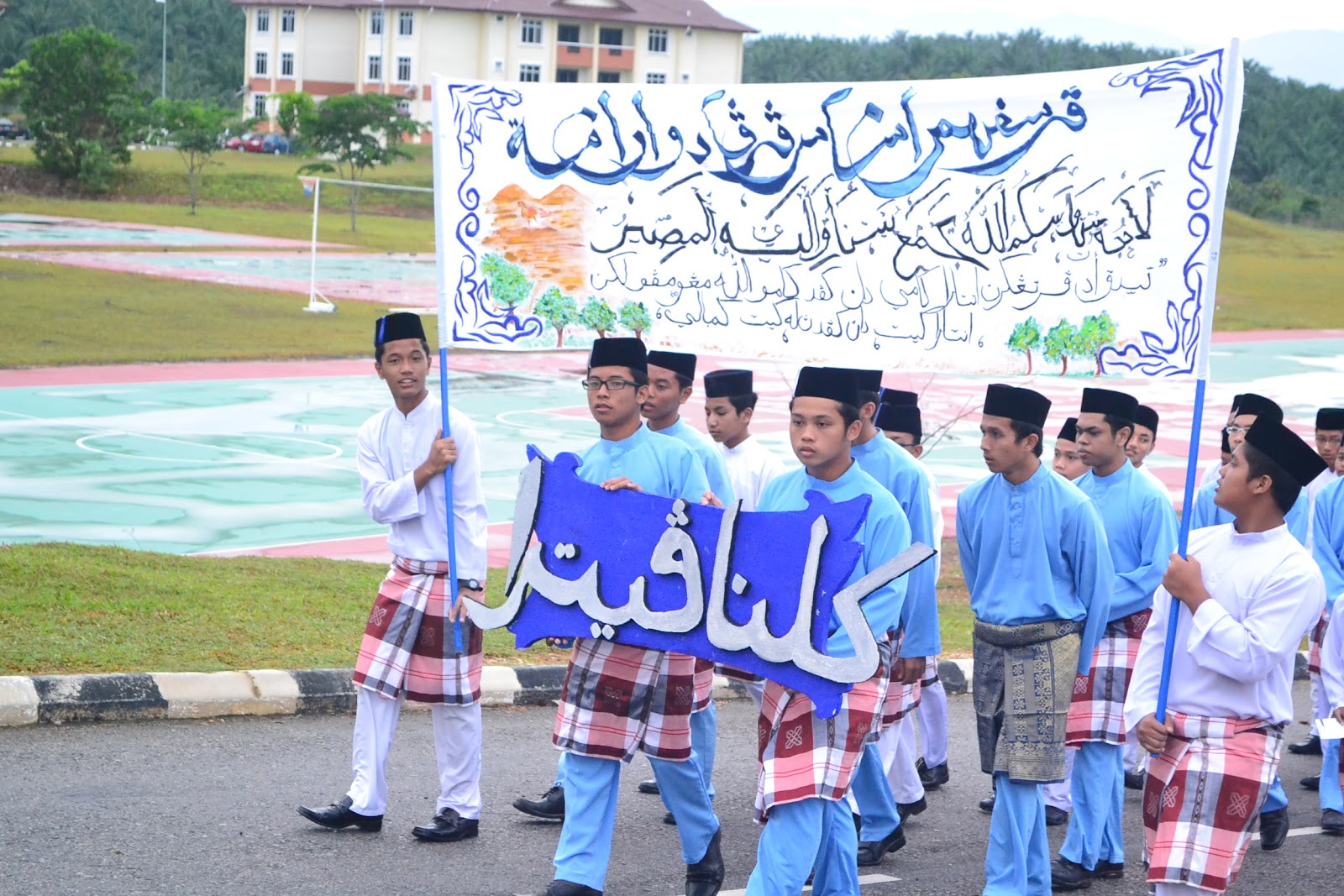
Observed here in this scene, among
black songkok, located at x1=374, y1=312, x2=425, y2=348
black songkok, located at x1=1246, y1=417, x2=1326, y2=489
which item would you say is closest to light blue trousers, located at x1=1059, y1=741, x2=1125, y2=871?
black songkok, located at x1=1246, y1=417, x2=1326, y2=489

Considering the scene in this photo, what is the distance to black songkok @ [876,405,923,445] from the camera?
755 centimetres

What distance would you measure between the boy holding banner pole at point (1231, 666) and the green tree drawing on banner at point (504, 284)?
2.63 m

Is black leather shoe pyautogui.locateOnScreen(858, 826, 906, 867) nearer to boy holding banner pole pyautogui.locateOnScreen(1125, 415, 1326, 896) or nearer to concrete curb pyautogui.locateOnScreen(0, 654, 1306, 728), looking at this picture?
boy holding banner pole pyautogui.locateOnScreen(1125, 415, 1326, 896)

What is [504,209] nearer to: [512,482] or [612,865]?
[612,865]

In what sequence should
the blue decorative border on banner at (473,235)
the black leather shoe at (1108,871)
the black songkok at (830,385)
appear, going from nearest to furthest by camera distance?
1. the black songkok at (830,385)
2. the blue decorative border on banner at (473,235)
3. the black leather shoe at (1108,871)

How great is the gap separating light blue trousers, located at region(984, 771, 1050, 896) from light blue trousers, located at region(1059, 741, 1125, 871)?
0.65 m

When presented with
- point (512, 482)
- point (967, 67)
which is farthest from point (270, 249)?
point (967, 67)

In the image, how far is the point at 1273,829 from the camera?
6898 mm

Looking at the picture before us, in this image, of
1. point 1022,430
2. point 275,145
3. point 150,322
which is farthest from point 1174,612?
point 275,145

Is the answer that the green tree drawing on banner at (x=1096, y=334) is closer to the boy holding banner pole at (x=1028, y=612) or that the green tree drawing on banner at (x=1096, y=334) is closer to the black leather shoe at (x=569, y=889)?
the boy holding banner pole at (x=1028, y=612)

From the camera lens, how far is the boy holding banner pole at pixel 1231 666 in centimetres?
478

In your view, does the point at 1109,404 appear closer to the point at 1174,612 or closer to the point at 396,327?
the point at 1174,612

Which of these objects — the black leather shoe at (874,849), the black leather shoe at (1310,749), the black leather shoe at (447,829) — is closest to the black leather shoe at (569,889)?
the black leather shoe at (447,829)

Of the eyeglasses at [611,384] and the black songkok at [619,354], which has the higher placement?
the black songkok at [619,354]
